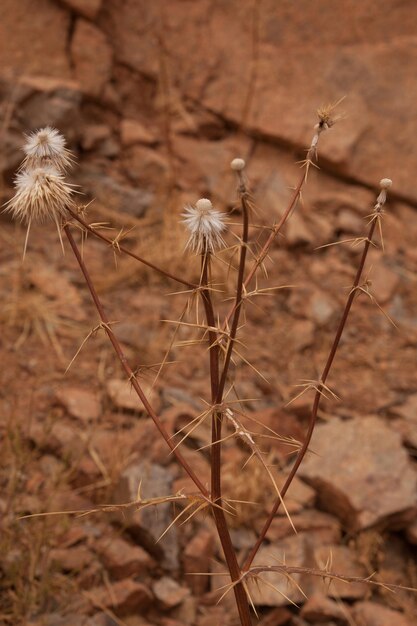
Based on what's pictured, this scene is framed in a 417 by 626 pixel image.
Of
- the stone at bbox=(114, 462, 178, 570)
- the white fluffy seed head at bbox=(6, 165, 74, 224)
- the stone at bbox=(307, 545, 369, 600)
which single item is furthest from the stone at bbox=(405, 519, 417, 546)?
the white fluffy seed head at bbox=(6, 165, 74, 224)

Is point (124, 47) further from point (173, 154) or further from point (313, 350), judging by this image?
point (313, 350)

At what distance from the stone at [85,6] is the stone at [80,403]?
7.96 feet

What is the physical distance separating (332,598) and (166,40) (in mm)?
3353

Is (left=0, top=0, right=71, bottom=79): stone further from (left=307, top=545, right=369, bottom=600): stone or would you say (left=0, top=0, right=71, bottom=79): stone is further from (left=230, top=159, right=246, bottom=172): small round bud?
(left=230, top=159, right=246, bottom=172): small round bud

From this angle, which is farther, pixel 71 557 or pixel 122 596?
pixel 71 557

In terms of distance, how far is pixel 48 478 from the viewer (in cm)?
262

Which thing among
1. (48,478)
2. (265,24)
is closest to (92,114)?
(265,24)

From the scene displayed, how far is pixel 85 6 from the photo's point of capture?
4480mm

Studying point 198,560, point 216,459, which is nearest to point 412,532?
point 198,560

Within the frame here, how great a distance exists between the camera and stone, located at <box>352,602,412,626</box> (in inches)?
97.1

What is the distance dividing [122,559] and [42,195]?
1392 mm

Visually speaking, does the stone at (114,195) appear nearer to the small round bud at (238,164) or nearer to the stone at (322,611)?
the stone at (322,611)

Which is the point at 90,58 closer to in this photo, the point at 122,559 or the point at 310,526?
the point at 310,526

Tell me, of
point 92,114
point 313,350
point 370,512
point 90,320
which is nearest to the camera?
point 370,512
